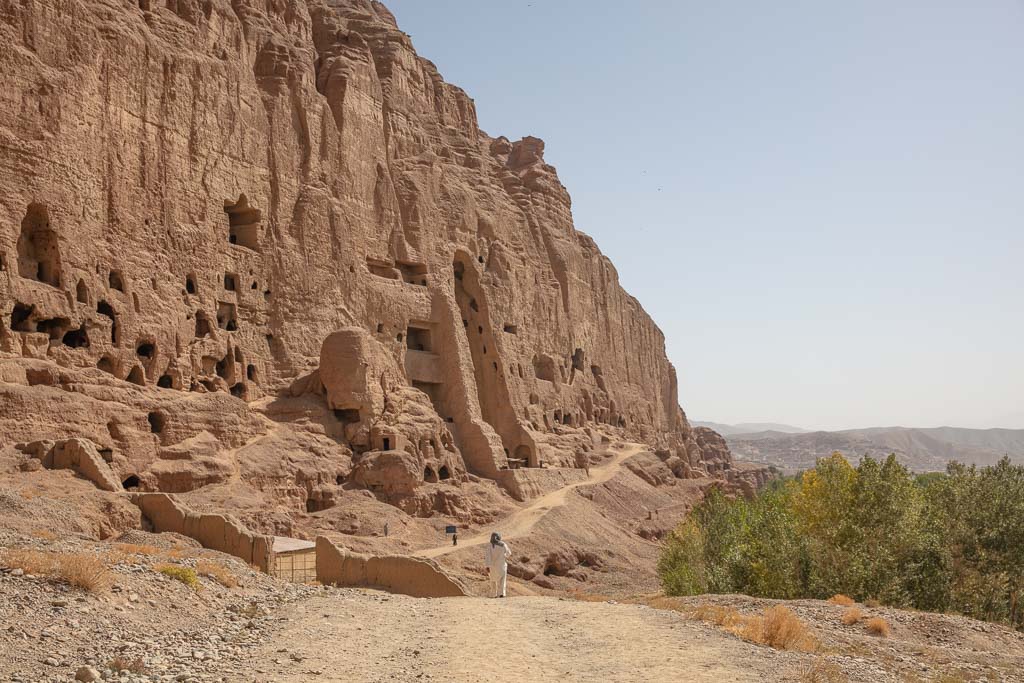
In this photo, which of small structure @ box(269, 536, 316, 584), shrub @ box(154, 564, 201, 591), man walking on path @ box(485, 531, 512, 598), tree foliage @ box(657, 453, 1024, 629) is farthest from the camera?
tree foliage @ box(657, 453, 1024, 629)

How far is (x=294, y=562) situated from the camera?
22.3 meters

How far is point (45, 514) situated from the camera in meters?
20.9

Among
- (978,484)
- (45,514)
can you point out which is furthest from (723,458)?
(45,514)

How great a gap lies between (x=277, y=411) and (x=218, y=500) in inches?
344

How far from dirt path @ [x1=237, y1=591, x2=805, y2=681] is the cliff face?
1708cm

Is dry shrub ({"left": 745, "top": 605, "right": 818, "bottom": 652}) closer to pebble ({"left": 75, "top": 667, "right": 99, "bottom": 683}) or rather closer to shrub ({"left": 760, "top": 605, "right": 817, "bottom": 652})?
shrub ({"left": 760, "top": 605, "right": 817, "bottom": 652})

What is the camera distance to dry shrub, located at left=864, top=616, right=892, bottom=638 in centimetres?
1528

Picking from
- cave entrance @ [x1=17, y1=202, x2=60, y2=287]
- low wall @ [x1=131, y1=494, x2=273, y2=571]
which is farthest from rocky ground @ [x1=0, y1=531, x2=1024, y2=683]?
cave entrance @ [x1=17, y1=202, x2=60, y2=287]

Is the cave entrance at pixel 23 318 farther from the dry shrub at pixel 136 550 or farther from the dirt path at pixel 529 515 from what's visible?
the dry shrub at pixel 136 550

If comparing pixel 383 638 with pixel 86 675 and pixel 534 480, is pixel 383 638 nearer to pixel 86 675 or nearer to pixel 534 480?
pixel 86 675

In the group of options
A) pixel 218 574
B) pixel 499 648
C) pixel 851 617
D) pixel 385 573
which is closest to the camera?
pixel 499 648

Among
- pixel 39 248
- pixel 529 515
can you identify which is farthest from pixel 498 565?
pixel 529 515

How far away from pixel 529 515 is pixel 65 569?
30605 millimetres

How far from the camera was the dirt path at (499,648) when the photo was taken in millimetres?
10750
